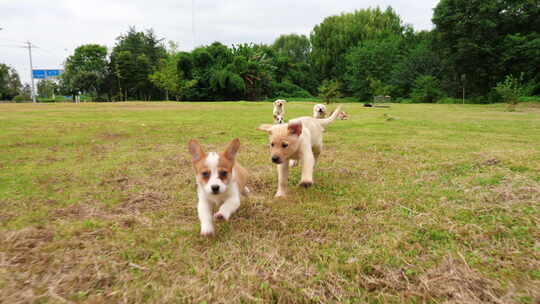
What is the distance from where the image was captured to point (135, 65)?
205ft

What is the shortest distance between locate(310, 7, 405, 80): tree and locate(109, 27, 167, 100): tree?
37.1 meters

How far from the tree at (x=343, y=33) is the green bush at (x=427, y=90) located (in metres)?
21.7

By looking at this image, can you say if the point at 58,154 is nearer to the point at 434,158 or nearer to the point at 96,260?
the point at 96,260

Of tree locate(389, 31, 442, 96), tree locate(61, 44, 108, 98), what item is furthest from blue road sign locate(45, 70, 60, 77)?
tree locate(389, 31, 442, 96)

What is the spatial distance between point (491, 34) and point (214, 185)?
47255 millimetres

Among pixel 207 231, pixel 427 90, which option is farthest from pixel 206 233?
pixel 427 90

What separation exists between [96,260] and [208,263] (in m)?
0.89

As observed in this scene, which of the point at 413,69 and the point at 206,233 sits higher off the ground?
the point at 413,69

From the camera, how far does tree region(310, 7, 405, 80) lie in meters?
70.8

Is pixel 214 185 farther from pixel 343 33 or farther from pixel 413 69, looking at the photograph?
pixel 343 33

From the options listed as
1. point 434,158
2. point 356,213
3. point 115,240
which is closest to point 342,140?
point 434,158

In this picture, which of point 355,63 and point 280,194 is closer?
point 280,194

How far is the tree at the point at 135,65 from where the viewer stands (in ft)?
204

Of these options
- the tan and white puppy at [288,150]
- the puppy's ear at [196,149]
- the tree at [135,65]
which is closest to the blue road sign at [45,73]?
the tree at [135,65]
